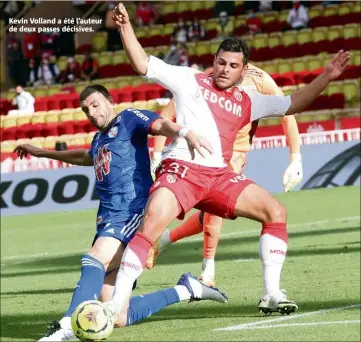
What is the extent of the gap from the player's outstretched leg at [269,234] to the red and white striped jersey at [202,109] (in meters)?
0.34

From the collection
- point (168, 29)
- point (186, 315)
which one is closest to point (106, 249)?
point (186, 315)

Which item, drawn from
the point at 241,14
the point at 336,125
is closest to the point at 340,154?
the point at 336,125

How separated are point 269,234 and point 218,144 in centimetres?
72

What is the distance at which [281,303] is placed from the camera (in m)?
8.40

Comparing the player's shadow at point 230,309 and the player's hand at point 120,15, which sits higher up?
the player's hand at point 120,15

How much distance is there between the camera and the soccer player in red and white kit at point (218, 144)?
26.8ft

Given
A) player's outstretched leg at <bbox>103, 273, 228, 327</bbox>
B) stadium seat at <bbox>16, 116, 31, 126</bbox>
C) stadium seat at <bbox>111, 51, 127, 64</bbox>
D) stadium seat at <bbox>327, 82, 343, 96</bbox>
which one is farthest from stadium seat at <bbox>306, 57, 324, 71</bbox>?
player's outstretched leg at <bbox>103, 273, 228, 327</bbox>

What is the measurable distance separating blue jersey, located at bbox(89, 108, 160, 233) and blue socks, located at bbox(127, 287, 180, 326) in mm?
612

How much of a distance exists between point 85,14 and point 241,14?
15.2ft

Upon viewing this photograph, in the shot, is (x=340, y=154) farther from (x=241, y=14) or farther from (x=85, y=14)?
(x=85, y=14)

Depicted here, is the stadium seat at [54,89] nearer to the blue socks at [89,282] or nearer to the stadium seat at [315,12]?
the stadium seat at [315,12]

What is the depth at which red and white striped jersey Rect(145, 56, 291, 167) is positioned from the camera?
8352mm

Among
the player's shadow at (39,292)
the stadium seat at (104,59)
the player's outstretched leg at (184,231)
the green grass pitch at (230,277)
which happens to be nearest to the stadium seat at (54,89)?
the stadium seat at (104,59)

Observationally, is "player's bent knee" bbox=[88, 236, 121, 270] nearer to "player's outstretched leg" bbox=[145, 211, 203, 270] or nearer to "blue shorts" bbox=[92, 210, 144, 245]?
"blue shorts" bbox=[92, 210, 144, 245]
